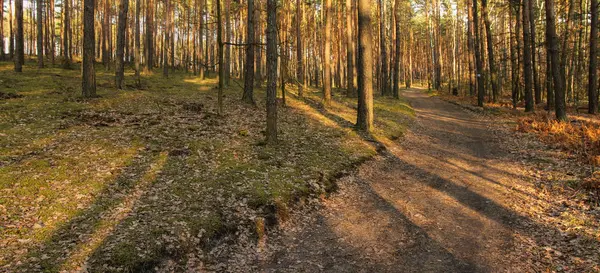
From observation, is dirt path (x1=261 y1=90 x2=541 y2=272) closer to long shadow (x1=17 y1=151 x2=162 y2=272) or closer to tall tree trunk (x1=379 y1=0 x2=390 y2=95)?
long shadow (x1=17 y1=151 x2=162 y2=272)

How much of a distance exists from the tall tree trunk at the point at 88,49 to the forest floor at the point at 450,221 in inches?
542

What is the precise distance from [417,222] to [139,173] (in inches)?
275

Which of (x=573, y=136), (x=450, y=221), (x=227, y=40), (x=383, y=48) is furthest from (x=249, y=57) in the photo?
(x=383, y=48)

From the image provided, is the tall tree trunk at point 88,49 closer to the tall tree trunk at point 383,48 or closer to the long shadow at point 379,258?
the long shadow at point 379,258

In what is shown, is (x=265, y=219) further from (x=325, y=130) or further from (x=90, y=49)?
(x=90, y=49)

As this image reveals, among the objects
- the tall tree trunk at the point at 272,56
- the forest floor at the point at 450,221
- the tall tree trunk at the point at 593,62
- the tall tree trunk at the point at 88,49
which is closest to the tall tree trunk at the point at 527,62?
the tall tree trunk at the point at 593,62

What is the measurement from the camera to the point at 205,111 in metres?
17.0

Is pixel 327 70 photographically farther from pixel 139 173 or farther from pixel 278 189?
pixel 139 173

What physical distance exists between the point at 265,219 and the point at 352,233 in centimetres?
189

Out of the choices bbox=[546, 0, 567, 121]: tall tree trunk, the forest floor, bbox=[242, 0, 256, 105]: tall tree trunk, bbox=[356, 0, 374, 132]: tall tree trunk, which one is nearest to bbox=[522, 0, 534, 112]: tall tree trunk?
bbox=[546, 0, 567, 121]: tall tree trunk

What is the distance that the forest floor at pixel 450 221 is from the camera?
599cm

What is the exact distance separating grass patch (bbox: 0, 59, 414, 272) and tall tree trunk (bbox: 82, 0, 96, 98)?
28.2 inches

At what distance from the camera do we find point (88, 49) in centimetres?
1622

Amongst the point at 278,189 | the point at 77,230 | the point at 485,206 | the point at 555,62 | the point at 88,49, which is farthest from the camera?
the point at 555,62
